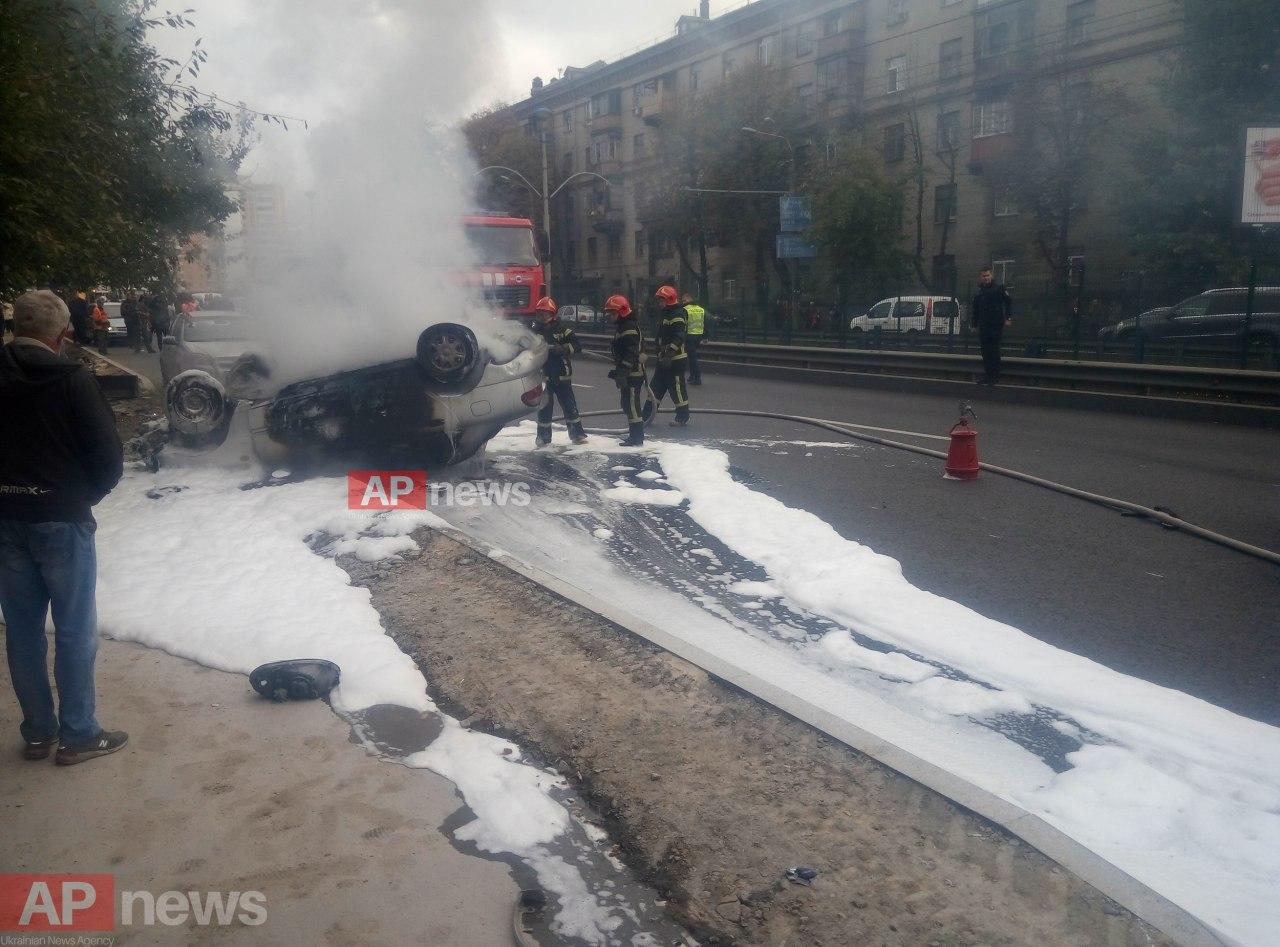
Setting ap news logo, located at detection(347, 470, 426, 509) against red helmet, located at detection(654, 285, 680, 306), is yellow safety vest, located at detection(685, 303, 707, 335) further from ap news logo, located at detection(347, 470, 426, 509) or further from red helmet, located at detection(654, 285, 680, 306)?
ap news logo, located at detection(347, 470, 426, 509)

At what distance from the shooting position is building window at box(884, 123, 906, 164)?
39531 mm

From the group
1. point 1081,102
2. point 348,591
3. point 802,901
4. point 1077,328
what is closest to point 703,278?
point 1081,102

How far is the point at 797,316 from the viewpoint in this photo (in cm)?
2630

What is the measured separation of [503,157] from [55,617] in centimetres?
2200

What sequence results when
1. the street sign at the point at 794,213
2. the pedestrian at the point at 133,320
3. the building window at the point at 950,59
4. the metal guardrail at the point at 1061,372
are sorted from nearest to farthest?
the metal guardrail at the point at 1061,372, the pedestrian at the point at 133,320, the building window at the point at 950,59, the street sign at the point at 794,213

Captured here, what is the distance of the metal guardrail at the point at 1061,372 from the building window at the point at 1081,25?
702 inches

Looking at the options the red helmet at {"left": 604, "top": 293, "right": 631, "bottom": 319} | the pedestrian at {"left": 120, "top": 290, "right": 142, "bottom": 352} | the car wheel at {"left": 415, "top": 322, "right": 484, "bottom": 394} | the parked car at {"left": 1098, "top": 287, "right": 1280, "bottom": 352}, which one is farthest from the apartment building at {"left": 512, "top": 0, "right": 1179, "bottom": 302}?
Answer: the car wheel at {"left": 415, "top": 322, "right": 484, "bottom": 394}

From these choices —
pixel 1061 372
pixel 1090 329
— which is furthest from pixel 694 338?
pixel 1090 329

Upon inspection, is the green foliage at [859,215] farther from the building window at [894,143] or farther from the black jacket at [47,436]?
the black jacket at [47,436]

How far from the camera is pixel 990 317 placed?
16688 millimetres

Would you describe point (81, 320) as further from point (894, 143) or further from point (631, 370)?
point (894, 143)

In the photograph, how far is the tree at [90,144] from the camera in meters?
7.15

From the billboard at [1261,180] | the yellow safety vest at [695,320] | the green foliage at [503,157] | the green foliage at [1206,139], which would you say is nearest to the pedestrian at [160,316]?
the green foliage at [503,157]

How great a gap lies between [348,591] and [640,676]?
7.35 ft
